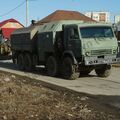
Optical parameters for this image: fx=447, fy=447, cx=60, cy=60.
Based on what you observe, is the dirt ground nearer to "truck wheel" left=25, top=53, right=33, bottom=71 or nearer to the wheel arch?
the wheel arch

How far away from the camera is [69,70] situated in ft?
60.1

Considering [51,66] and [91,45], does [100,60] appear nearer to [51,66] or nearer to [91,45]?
[91,45]

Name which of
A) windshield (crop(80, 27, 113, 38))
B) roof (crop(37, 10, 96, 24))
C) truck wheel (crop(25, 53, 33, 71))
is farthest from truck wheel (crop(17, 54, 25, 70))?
roof (crop(37, 10, 96, 24))

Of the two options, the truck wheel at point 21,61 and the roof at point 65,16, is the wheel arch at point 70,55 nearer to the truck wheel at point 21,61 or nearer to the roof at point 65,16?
the truck wheel at point 21,61

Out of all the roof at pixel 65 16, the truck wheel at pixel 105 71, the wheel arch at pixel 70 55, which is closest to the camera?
the wheel arch at pixel 70 55

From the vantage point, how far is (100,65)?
60.7ft

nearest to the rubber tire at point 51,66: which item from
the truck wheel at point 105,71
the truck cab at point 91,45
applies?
the truck cab at point 91,45

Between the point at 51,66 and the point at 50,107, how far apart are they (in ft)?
31.5

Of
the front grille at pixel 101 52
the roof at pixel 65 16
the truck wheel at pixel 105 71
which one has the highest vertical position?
the roof at pixel 65 16

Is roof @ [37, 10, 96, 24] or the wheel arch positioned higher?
roof @ [37, 10, 96, 24]

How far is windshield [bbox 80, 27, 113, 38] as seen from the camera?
18000mm

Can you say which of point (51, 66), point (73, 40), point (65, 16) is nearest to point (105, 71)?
point (73, 40)

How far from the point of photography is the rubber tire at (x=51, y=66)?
19.7 m

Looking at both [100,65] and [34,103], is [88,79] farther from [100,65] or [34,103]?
Result: [34,103]
